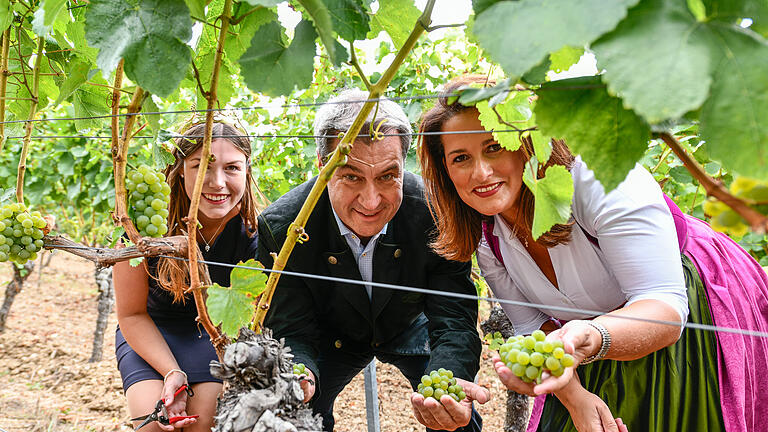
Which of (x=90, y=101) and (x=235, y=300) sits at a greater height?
(x=90, y=101)

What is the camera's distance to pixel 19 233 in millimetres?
1144

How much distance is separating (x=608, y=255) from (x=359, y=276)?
0.87 metres

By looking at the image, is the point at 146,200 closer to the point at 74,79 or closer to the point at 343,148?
the point at 74,79

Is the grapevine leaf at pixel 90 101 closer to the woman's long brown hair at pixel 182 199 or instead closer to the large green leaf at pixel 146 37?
the woman's long brown hair at pixel 182 199

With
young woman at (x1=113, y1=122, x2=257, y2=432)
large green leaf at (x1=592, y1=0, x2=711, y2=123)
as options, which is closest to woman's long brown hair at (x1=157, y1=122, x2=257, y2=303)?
young woman at (x1=113, y1=122, x2=257, y2=432)

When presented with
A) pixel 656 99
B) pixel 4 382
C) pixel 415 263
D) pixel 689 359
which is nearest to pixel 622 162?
pixel 656 99

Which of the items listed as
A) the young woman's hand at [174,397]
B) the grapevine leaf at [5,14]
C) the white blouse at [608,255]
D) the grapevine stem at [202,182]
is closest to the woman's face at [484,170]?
the white blouse at [608,255]

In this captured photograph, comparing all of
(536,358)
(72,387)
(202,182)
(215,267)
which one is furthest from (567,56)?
(72,387)

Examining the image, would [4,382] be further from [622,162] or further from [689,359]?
[622,162]

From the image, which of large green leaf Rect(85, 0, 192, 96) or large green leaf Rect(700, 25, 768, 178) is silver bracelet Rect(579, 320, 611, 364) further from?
large green leaf Rect(85, 0, 192, 96)

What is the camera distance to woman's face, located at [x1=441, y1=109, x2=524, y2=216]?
1347 millimetres

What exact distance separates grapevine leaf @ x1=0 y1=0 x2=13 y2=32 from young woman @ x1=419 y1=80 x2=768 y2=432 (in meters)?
0.97

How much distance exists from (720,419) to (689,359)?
0.15 meters

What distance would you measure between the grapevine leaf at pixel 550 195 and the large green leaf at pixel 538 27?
381mm
